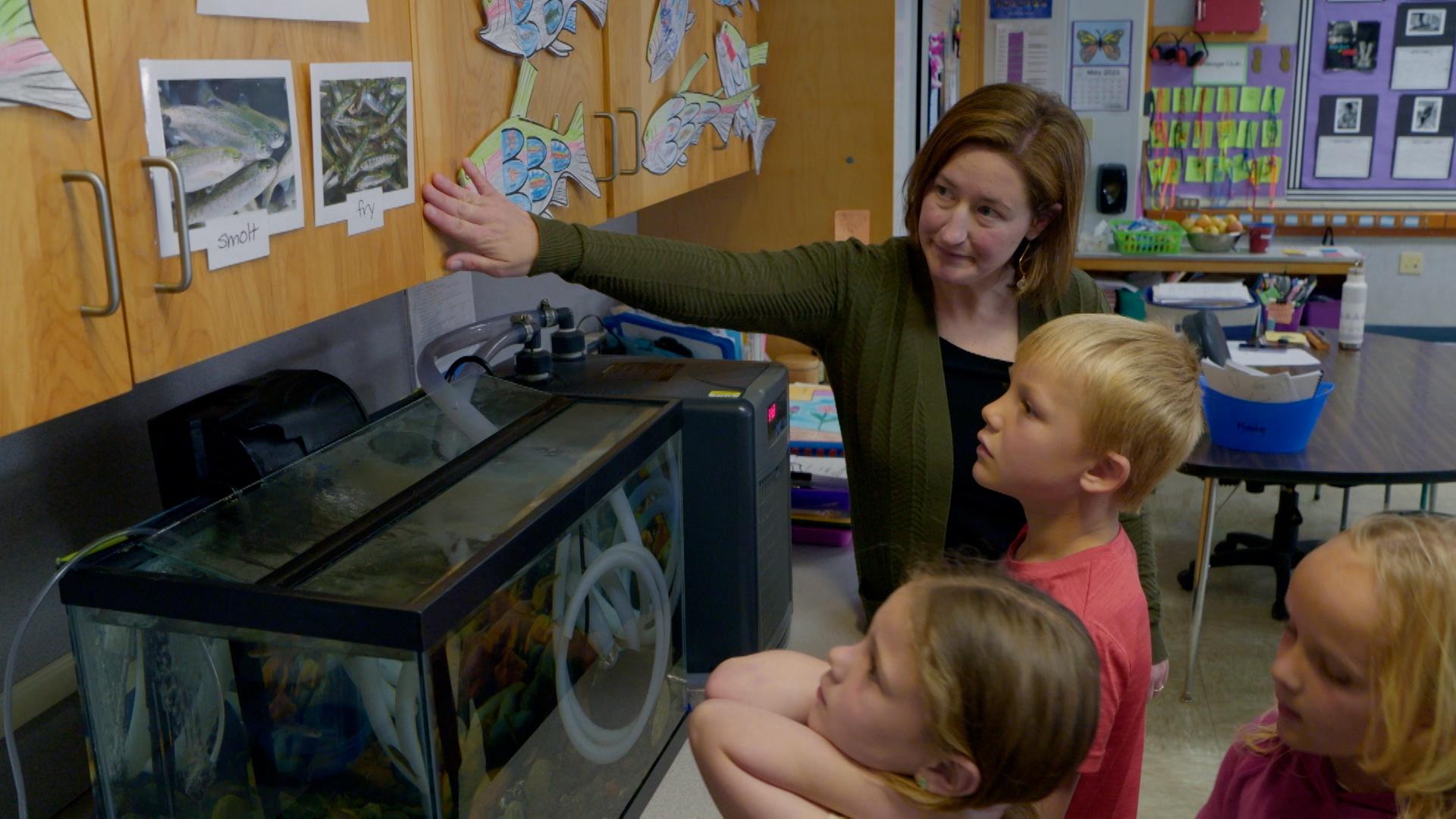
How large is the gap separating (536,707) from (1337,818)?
0.68 metres

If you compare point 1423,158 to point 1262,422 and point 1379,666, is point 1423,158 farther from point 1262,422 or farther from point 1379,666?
point 1379,666

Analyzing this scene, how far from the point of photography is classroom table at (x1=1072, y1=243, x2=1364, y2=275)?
4691mm

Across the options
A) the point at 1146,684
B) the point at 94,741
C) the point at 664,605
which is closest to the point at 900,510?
the point at 664,605

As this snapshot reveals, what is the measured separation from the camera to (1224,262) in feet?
15.5

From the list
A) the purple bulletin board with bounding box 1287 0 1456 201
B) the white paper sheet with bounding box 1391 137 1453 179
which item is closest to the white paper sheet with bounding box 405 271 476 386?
the purple bulletin board with bounding box 1287 0 1456 201

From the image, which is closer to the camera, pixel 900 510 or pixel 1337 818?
pixel 1337 818

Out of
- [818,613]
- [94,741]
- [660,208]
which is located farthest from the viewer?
[660,208]

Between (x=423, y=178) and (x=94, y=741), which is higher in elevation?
(x=423, y=178)

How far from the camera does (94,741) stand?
990mm

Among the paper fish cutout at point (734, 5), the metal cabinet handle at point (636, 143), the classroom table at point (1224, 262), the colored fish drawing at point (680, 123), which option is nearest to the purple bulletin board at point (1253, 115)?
the classroom table at point (1224, 262)

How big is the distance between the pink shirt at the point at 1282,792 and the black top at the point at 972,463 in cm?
50

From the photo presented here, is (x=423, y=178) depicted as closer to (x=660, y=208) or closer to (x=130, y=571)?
(x=130, y=571)

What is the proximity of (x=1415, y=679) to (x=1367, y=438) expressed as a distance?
6.41 ft

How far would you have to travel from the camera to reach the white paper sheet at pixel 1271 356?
2967 millimetres
